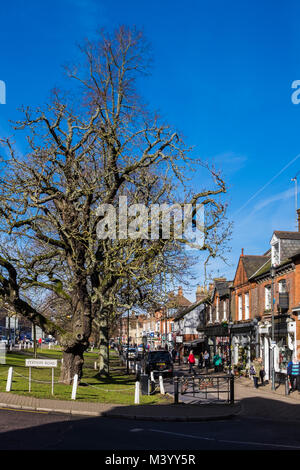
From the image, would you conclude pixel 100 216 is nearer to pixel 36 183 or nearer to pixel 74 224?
pixel 74 224

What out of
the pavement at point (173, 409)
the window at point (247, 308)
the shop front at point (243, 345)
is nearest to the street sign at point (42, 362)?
the pavement at point (173, 409)

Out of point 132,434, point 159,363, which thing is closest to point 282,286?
point 159,363

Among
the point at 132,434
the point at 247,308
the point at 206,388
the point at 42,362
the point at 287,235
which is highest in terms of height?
the point at 287,235

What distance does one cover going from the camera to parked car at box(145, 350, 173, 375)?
1379 inches

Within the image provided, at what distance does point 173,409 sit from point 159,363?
1824 centimetres

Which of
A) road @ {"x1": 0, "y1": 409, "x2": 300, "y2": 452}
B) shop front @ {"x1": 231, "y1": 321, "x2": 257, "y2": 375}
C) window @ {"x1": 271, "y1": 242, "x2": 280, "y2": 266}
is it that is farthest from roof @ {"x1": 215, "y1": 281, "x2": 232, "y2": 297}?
road @ {"x1": 0, "y1": 409, "x2": 300, "y2": 452}

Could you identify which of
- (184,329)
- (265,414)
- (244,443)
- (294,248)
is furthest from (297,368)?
(184,329)

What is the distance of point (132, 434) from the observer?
11.9 metres

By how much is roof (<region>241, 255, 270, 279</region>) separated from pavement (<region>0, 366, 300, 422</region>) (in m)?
18.2

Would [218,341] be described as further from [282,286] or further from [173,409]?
[173,409]

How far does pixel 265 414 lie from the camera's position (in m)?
17.8

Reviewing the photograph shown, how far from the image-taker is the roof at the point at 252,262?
129ft

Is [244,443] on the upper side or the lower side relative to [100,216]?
lower
